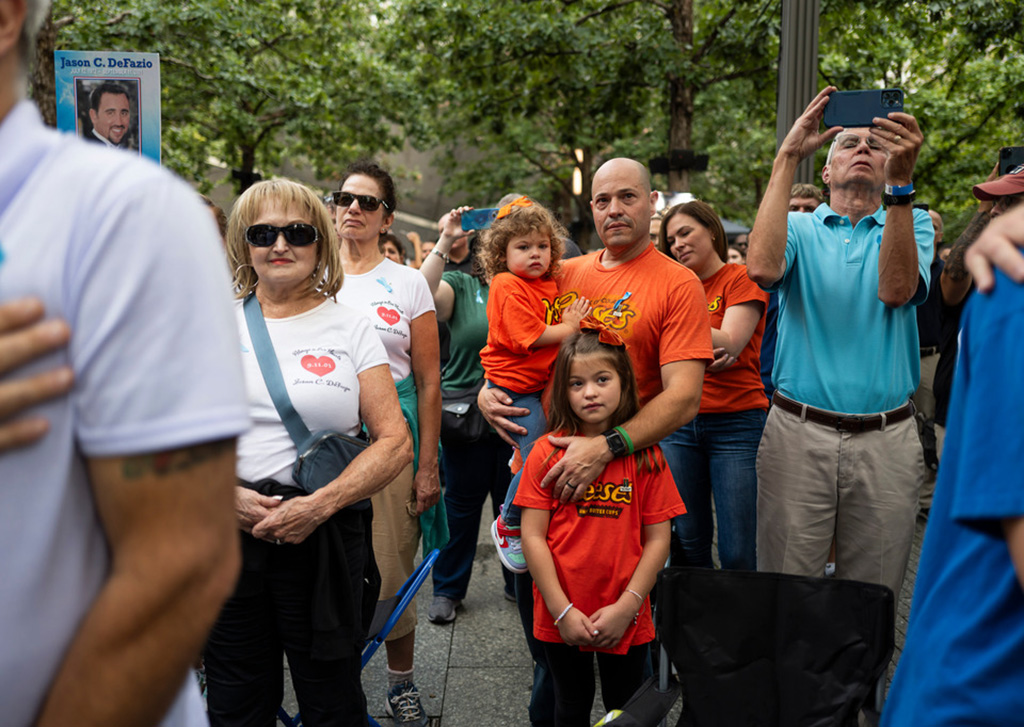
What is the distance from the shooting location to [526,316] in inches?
137

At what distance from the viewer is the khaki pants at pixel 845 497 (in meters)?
3.08

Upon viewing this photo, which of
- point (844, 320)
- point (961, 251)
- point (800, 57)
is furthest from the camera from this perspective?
point (800, 57)

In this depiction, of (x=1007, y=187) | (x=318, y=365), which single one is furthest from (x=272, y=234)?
(x=1007, y=187)

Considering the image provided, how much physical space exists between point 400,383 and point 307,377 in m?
1.19

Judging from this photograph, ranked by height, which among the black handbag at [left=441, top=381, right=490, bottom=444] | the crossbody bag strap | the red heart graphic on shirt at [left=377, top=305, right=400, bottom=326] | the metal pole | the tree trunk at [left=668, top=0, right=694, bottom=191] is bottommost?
the black handbag at [left=441, top=381, right=490, bottom=444]

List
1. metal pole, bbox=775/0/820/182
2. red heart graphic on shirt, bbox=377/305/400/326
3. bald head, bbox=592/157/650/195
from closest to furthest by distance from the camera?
bald head, bbox=592/157/650/195
red heart graphic on shirt, bbox=377/305/400/326
metal pole, bbox=775/0/820/182

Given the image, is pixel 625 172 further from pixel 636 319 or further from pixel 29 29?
pixel 29 29

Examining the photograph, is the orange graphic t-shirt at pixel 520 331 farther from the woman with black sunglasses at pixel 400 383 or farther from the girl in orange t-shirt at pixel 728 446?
the girl in orange t-shirt at pixel 728 446

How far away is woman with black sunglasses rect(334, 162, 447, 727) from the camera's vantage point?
3.69 m

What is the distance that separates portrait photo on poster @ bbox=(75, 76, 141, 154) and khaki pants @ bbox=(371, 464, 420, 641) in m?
1.82

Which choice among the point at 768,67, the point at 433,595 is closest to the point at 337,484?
the point at 433,595

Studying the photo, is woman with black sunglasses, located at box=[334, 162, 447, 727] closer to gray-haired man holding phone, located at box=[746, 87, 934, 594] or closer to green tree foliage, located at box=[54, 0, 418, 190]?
gray-haired man holding phone, located at box=[746, 87, 934, 594]

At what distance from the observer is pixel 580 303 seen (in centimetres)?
342

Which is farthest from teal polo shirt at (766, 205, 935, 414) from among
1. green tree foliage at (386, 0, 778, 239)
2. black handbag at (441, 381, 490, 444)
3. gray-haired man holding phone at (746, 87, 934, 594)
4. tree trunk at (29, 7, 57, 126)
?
green tree foliage at (386, 0, 778, 239)
